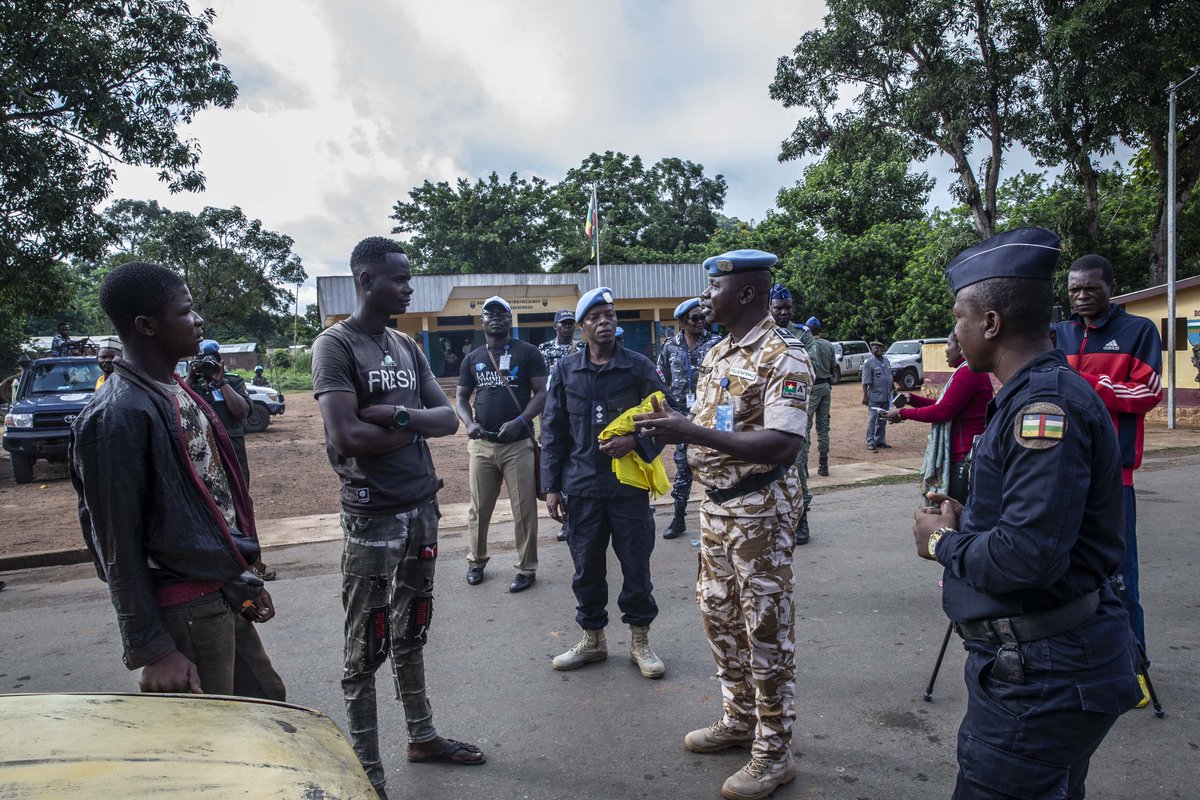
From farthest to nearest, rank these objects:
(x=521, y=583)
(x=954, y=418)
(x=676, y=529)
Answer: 1. (x=676, y=529)
2. (x=521, y=583)
3. (x=954, y=418)

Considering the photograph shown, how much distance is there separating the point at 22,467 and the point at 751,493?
41.3ft

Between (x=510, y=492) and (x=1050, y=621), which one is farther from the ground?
(x=1050, y=621)

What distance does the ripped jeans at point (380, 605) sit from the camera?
114 inches

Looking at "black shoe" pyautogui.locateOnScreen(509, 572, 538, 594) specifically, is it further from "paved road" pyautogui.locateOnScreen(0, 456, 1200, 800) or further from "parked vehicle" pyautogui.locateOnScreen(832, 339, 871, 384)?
"parked vehicle" pyautogui.locateOnScreen(832, 339, 871, 384)

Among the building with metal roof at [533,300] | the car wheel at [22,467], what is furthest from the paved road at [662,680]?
the building with metal roof at [533,300]

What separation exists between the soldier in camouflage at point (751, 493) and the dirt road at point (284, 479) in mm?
6813

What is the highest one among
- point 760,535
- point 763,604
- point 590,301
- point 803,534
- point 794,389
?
point 590,301

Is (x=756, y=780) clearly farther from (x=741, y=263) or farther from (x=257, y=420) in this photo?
(x=257, y=420)

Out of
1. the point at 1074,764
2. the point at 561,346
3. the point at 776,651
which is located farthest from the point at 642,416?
the point at 561,346

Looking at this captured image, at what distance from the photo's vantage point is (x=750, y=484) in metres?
2.96

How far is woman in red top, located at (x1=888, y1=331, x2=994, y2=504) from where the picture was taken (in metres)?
4.16

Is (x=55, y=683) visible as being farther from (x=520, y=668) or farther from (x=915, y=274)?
(x=915, y=274)

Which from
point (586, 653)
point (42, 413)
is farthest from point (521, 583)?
point (42, 413)

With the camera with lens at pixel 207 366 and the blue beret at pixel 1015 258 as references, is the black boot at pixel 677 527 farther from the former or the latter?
the blue beret at pixel 1015 258
